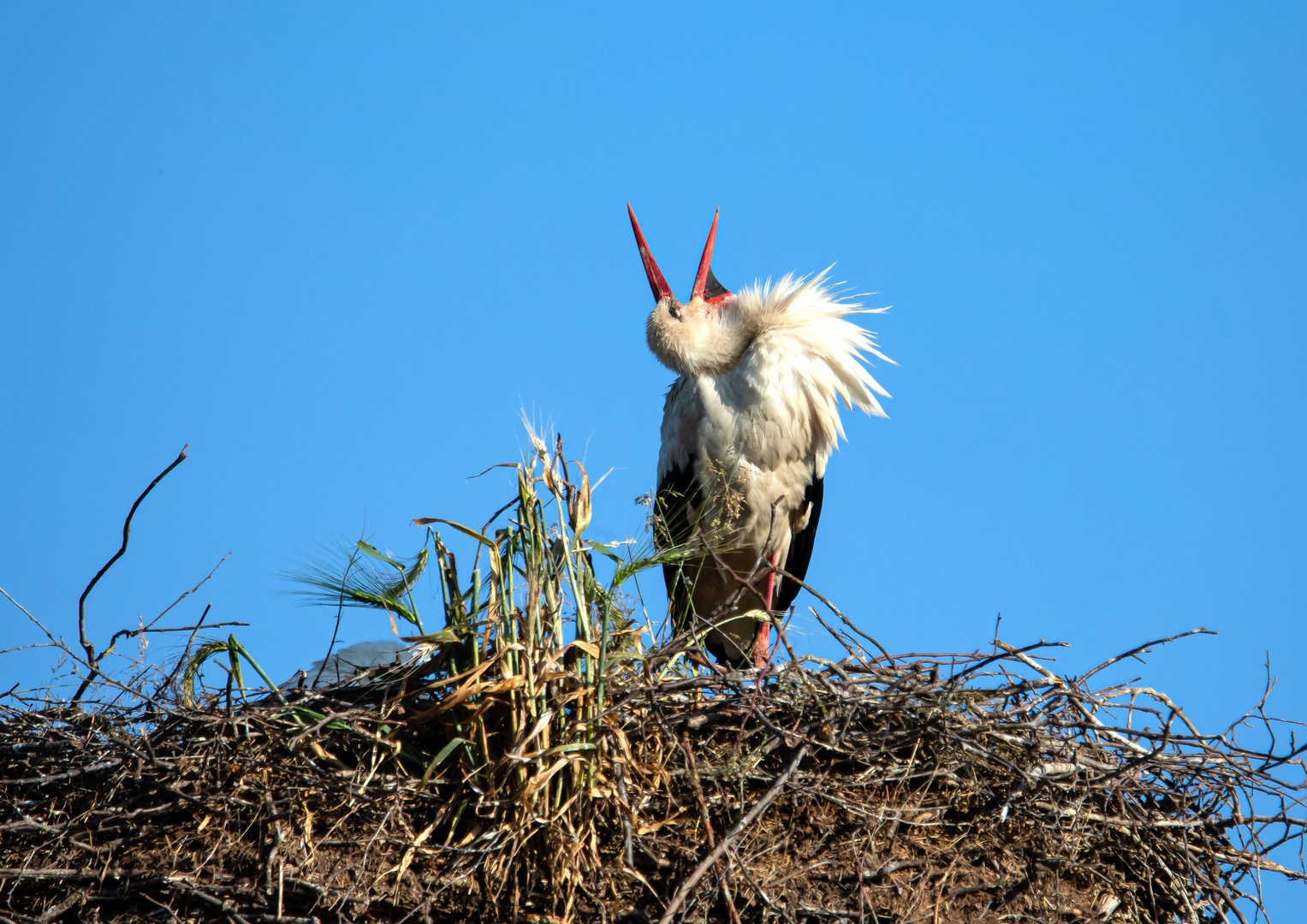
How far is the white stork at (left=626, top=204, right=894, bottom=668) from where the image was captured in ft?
15.7

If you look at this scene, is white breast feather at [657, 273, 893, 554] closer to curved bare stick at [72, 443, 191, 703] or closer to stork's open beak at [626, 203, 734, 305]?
stork's open beak at [626, 203, 734, 305]

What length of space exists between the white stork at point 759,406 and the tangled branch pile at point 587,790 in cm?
165

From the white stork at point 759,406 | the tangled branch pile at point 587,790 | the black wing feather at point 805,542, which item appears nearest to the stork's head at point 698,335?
the white stork at point 759,406

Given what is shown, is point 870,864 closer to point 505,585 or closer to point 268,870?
point 505,585

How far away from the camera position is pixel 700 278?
5.41 metres

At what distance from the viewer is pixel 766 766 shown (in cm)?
296

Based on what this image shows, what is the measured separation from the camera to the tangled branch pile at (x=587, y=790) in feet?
8.68

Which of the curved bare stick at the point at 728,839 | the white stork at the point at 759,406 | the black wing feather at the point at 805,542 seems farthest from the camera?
the black wing feather at the point at 805,542

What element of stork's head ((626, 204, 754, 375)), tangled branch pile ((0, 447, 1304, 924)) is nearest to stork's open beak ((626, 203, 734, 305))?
stork's head ((626, 204, 754, 375))

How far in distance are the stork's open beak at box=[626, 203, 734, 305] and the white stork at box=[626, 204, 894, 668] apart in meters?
0.11

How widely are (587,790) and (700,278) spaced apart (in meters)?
3.19

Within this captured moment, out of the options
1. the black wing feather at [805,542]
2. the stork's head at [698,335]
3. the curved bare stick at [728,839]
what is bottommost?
the curved bare stick at [728,839]

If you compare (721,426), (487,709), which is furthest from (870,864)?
(721,426)

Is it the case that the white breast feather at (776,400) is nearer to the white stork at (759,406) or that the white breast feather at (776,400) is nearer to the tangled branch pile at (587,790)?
the white stork at (759,406)
